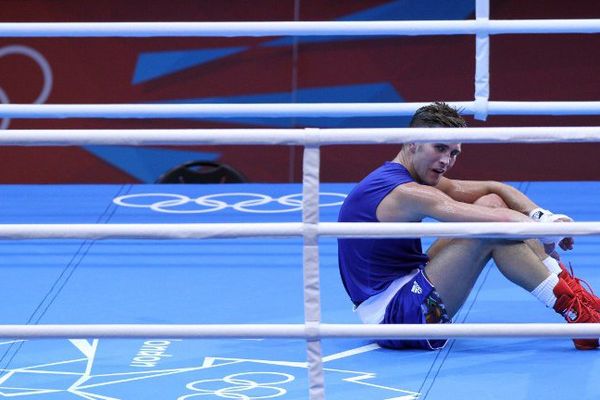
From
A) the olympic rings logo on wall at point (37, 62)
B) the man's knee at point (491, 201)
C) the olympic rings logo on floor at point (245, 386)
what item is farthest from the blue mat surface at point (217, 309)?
the olympic rings logo on wall at point (37, 62)

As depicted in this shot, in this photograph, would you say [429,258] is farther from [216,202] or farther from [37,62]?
[37,62]

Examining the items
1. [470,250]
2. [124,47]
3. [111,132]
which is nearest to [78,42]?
[124,47]

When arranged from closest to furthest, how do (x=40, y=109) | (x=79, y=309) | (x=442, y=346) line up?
(x=442, y=346), (x=79, y=309), (x=40, y=109)

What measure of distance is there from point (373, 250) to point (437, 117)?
48 centimetres

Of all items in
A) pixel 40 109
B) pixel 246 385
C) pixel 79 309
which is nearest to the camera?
pixel 246 385

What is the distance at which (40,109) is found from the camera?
4.71 m

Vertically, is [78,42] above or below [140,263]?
above

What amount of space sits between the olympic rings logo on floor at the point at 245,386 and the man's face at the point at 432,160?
816mm

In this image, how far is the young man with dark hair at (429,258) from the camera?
3.99m

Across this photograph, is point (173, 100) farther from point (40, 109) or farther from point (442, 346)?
point (442, 346)

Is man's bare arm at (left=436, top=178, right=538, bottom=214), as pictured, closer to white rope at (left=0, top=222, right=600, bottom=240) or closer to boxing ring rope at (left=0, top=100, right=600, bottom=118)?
boxing ring rope at (left=0, top=100, right=600, bottom=118)

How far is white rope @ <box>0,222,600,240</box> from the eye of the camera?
2934mm

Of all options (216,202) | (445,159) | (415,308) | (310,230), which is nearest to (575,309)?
(415,308)

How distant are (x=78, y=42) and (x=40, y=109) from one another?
3024 millimetres
